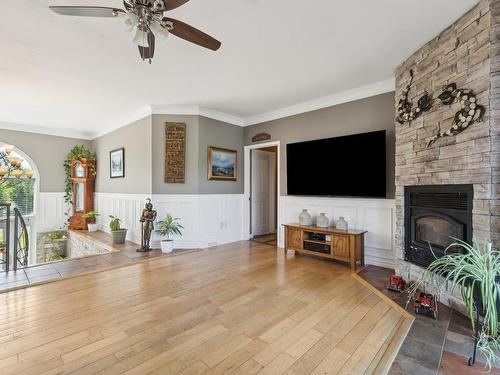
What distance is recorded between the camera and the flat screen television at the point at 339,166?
345cm

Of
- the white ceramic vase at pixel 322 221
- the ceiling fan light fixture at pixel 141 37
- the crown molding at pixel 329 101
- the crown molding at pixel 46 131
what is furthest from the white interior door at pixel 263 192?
the crown molding at pixel 46 131

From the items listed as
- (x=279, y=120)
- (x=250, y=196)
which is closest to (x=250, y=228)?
(x=250, y=196)

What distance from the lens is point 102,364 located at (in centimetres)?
157

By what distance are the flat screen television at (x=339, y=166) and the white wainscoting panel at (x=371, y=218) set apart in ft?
0.66

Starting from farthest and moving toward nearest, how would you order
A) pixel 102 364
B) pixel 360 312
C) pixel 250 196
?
1. pixel 250 196
2. pixel 360 312
3. pixel 102 364

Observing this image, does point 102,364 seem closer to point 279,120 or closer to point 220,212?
point 220,212

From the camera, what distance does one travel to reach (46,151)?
21.0ft

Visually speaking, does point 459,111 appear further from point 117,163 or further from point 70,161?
point 70,161

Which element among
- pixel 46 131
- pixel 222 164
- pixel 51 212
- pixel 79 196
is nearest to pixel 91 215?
pixel 79 196

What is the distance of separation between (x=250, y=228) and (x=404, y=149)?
3488 mm

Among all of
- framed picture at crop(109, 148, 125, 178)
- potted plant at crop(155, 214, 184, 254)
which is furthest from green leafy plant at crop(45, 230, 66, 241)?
potted plant at crop(155, 214, 184, 254)

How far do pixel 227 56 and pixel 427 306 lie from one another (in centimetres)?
314

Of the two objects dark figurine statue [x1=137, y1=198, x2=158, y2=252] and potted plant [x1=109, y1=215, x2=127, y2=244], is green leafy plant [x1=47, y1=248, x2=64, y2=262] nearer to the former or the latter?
potted plant [x1=109, y1=215, x2=127, y2=244]

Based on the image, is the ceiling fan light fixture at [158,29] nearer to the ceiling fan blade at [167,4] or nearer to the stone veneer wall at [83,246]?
the ceiling fan blade at [167,4]
